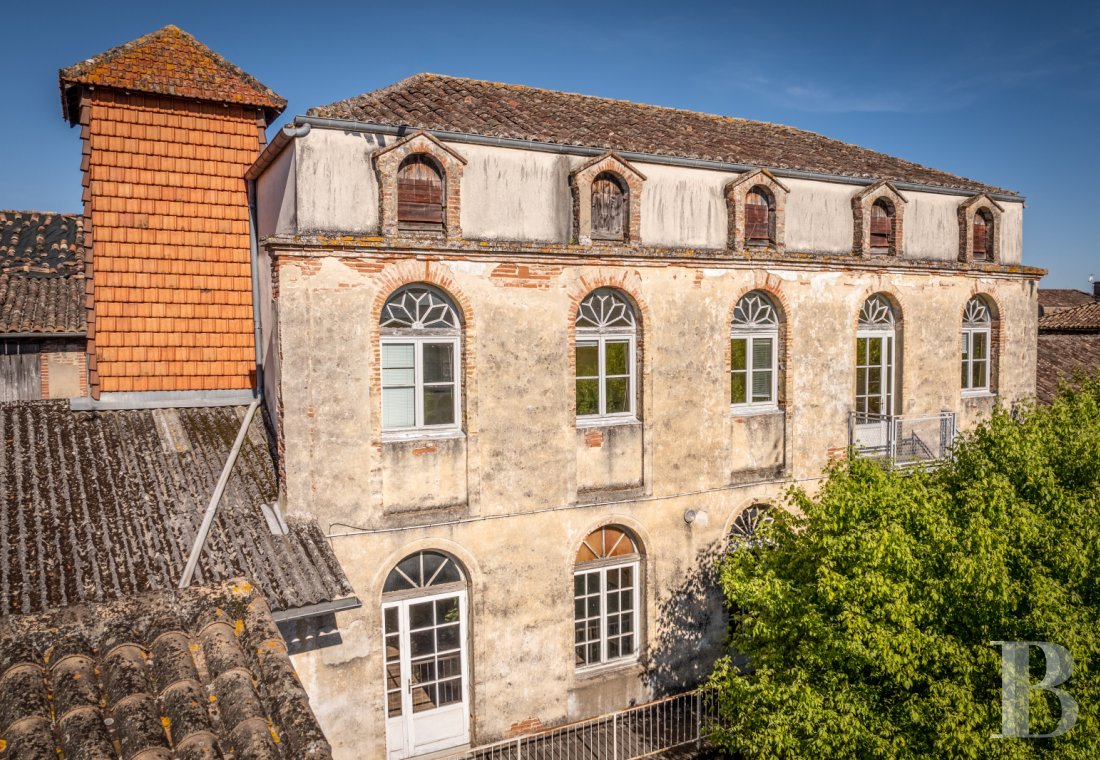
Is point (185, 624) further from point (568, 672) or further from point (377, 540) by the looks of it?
point (568, 672)

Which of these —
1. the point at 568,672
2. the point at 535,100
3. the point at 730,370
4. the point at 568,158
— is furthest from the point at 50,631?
the point at 535,100

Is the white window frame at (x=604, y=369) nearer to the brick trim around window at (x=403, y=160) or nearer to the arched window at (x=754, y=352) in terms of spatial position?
the arched window at (x=754, y=352)

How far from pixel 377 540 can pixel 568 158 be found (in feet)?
21.5

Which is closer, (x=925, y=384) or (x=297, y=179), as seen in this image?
(x=297, y=179)

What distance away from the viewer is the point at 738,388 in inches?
552

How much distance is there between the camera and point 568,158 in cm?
1248

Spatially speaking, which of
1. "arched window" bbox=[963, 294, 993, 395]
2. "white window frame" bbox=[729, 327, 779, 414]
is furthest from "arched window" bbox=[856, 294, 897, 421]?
"arched window" bbox=[963, 294, 993, 395]

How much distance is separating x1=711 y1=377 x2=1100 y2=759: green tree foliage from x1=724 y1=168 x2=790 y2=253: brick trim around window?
Answer: 5.25 meters

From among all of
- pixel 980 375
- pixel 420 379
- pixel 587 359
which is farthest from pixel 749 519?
pixel 980 375

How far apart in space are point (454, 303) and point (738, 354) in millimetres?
5352

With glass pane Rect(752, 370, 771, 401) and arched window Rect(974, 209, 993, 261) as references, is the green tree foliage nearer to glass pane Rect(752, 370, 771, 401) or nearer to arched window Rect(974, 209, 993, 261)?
glass pane Rect(752, 370, 771, 401)

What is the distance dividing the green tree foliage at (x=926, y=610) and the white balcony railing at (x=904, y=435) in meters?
4.95

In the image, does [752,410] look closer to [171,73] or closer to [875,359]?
[875,359]

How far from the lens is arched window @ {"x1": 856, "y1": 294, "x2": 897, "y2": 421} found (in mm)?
15266
